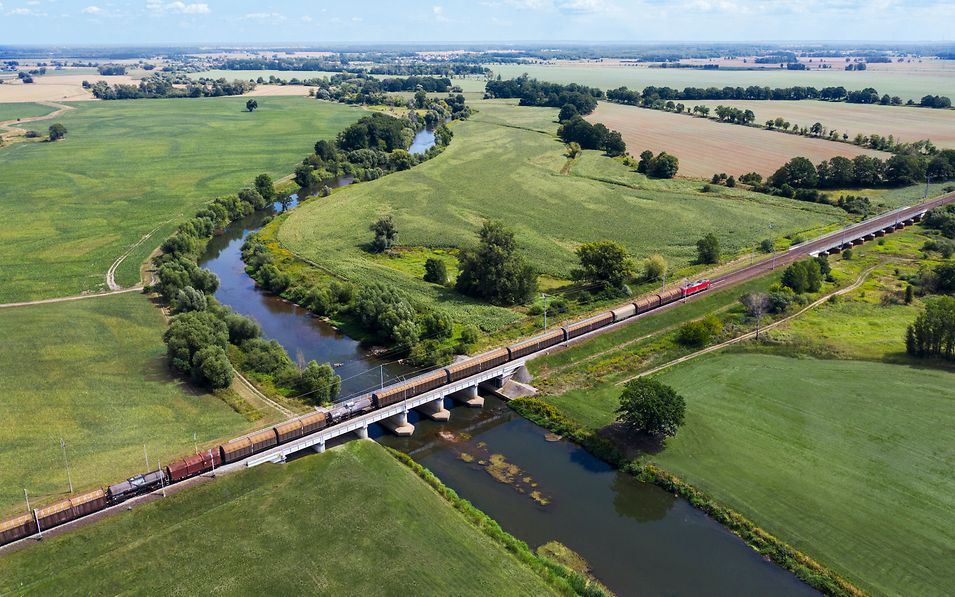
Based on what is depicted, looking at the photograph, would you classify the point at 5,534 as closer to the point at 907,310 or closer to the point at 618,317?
the point at 618,317

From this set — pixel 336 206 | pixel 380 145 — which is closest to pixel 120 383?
pixel 336 206

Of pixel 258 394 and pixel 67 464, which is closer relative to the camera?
pixel 67 464

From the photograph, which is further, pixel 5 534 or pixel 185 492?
pixel 185 492

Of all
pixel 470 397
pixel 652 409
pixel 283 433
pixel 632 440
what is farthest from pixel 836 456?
pixel 283 433

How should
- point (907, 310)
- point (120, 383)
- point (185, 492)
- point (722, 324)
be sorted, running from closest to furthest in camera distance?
1. point (185, 492)
2. point (120, 383)
3. point (722, 324)
4. point (907, 310)

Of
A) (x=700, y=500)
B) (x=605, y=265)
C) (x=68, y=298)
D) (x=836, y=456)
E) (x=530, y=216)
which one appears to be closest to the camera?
(x=700, y=500)

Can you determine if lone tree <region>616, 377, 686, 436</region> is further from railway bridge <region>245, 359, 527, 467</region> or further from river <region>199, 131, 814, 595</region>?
railway bridge <region>245, 359, 527, 467</region>

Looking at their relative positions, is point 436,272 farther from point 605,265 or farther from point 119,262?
point 119,262
